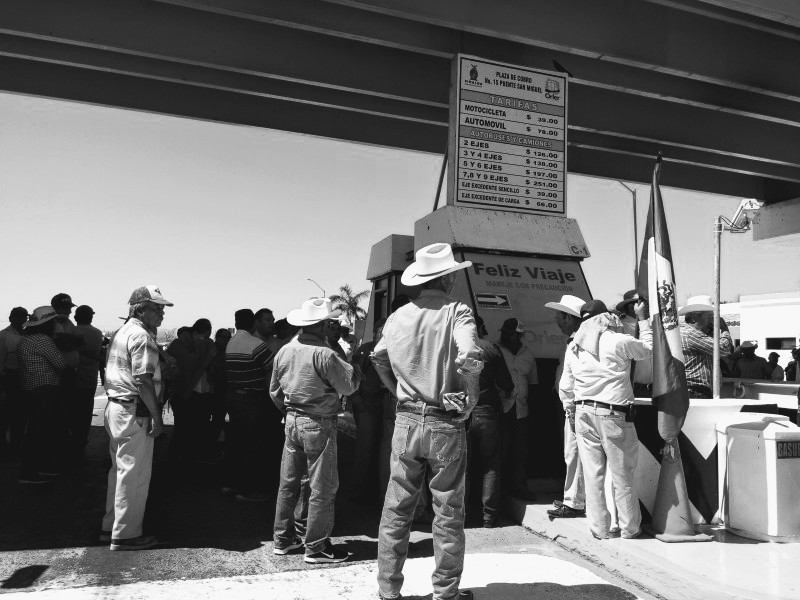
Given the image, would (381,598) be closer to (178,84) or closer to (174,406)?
(174,406)

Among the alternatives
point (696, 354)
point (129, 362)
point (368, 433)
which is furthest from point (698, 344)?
point (129, 362)

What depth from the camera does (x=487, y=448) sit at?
602 cm

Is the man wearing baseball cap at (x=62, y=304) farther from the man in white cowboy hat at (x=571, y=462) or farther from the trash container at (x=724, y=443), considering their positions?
the trash container at (x=724, y=443)

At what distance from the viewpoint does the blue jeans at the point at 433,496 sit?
3.90 metres

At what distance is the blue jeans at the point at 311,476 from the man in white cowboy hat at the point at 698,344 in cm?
363

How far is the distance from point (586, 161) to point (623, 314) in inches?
333

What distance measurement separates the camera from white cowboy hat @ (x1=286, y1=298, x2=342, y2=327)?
5211 millimetres

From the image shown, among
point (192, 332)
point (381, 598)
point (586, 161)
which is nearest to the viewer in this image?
point (381, 598)

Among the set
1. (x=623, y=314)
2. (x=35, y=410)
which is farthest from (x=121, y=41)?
(x=623, y=314)

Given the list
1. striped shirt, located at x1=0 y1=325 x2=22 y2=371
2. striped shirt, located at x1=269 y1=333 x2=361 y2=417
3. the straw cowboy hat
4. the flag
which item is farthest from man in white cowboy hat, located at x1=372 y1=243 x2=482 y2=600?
striped shirt, located at x1=0 y1=325 x2=22 y2=371

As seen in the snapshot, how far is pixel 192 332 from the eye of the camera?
8.98 m

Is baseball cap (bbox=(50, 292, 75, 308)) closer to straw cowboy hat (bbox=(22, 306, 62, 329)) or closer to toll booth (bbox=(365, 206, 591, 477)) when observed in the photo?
straw cowboy hat (bbox=(22, 306, 62, 329))

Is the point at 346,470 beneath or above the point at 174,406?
beneath

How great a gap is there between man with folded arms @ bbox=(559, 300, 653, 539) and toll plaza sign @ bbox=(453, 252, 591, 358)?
5.80 ft
